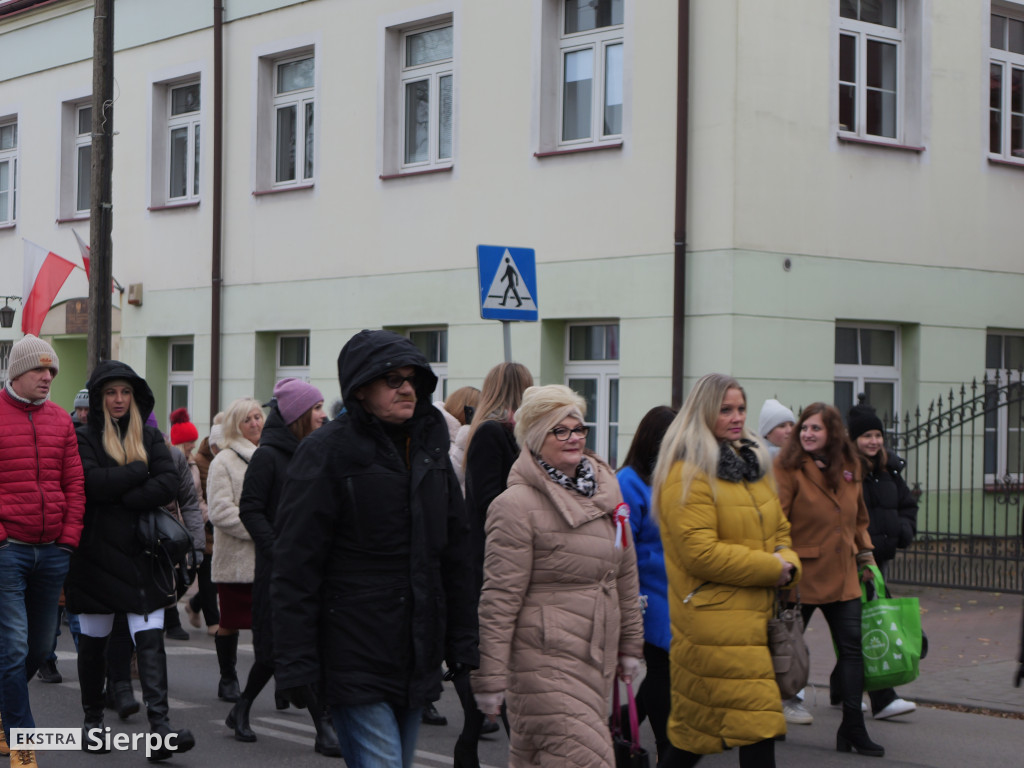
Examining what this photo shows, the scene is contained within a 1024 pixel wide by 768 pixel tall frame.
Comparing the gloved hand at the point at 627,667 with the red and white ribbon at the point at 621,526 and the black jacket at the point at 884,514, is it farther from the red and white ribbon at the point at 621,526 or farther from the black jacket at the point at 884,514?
the black jacket at the point at 884,514

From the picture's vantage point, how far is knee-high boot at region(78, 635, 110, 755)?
25.0 ft

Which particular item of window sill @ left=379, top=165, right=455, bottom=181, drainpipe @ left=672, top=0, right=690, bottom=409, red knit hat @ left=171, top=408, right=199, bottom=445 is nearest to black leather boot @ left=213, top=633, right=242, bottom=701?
red knit hat @ left=171, top=408, right=199, bottom=445

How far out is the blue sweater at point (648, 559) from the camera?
656 centimetres

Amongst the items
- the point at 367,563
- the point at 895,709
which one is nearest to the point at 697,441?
the point at 367,563

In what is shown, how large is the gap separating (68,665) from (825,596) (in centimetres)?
534

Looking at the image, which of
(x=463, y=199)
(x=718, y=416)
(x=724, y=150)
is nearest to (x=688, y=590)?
(x=718, y=416)

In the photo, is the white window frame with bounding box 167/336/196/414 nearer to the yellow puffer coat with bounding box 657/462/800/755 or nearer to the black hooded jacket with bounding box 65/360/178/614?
the black hooded jacket with bounding box 65/360/178/614

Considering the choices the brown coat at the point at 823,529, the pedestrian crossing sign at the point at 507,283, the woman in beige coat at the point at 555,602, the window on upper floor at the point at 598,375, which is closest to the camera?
the woman in beige coat at the point at 555,602

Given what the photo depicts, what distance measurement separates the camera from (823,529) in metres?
7.64

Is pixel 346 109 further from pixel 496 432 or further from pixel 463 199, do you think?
pixel 496 432

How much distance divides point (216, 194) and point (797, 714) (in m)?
13.5

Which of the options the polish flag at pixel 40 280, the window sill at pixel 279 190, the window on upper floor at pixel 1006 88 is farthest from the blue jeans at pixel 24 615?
the window on upper floor at pixel 1006 88

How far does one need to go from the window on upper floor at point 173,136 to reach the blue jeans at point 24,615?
1441 centimetres

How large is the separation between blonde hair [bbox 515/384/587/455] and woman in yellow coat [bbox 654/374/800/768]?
533mm
